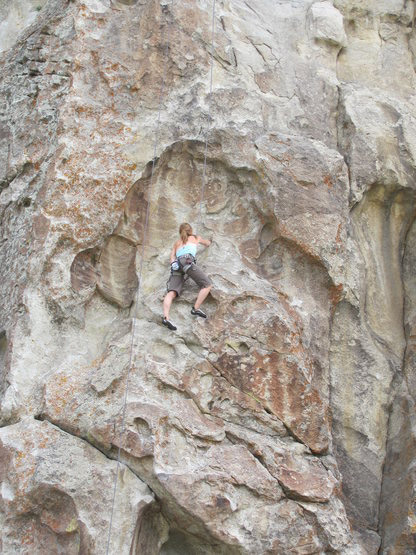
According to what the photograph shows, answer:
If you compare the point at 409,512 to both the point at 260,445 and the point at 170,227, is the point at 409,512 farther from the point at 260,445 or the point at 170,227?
the point at 170,227

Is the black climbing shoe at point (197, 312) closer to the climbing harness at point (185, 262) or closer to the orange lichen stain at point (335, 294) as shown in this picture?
the climbing harness at point (185, 262)

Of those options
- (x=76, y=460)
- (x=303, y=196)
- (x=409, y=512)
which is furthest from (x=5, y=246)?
(x=409, y=512)

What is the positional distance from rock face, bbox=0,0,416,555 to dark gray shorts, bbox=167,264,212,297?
159mm

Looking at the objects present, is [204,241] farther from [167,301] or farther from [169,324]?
[169,324]

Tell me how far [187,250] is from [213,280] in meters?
0.46

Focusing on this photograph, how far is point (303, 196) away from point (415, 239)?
181cm

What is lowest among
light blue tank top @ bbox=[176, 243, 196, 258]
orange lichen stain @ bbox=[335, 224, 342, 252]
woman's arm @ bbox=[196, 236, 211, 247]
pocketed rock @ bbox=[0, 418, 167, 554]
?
pocketed rock @ bbox=[0, 418, 167, 554]

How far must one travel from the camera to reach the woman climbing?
955cm

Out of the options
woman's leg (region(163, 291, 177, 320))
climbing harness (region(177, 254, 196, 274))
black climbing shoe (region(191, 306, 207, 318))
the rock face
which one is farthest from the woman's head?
black climbing shoe (region(191, 306, 207, 318))

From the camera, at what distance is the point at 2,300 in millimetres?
10188

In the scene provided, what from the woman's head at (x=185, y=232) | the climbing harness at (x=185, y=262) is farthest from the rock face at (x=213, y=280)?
the woman's head at (x=185, y=232)

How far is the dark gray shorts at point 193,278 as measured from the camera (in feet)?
31.5

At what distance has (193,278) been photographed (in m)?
9.66

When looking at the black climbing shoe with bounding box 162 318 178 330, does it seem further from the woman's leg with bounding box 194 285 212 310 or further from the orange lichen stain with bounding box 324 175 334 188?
the orange lichen stain with bounding box 324 175 334 188
